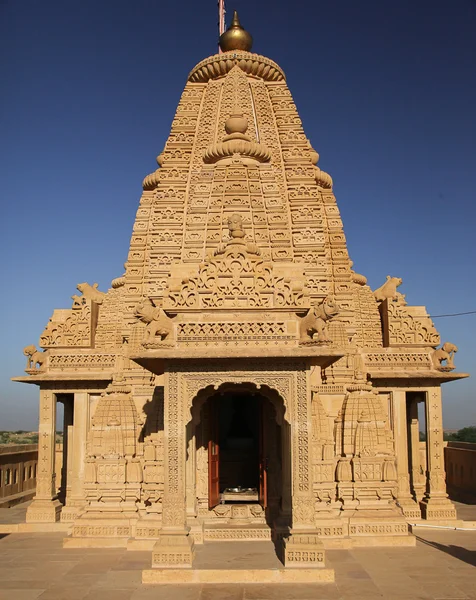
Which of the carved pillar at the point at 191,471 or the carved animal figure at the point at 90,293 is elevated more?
the carved animal figure at the point at 90,293

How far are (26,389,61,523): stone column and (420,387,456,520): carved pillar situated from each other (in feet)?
35.5

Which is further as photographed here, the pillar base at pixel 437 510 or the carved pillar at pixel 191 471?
the pillar base at pixel 437 510

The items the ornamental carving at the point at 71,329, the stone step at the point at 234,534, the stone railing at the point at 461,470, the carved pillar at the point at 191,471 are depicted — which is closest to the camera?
the carved pillar at the point at 191,471

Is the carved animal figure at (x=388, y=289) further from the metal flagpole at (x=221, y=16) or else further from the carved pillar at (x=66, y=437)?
the metal flagpole at (x=221, y=16)

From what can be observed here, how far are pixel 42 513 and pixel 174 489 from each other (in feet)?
27.5

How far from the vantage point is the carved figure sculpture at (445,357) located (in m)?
19.0

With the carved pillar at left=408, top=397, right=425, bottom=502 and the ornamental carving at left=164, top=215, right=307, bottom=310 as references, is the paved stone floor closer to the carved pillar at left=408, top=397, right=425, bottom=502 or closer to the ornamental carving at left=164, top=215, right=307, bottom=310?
the ornamental carving at left=164, top=215, right=307, bottom=310

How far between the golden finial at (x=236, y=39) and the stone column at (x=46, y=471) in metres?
14.5

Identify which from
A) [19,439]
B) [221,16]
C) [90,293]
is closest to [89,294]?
[90,293]

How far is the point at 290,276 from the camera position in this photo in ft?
43.6

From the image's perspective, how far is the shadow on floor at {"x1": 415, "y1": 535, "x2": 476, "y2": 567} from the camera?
1288 cm

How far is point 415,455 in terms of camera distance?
2095cm

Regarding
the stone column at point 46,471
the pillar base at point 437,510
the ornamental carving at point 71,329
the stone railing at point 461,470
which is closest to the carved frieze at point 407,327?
the pillar base at point 437,510

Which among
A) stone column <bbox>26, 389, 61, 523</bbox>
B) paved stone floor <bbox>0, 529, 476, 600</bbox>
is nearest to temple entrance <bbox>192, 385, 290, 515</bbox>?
paved stone floor <bbox>0, 529, 476, 600</bbox>
